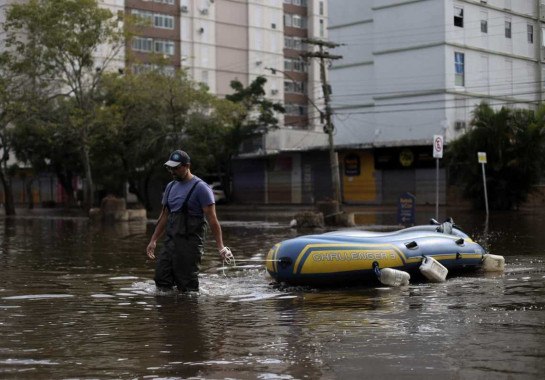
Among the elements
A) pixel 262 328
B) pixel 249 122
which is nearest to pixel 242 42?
pixel 249 122

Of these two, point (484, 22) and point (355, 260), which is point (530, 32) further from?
point (355, 260)

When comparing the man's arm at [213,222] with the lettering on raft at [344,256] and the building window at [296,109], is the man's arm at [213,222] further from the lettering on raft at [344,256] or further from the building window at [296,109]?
the building window at [296,109]

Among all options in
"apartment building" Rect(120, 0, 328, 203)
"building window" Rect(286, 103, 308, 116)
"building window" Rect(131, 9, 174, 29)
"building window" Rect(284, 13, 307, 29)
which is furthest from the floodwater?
"building window" Rect(284, 13, 307, 29)

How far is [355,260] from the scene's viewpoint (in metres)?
10.1

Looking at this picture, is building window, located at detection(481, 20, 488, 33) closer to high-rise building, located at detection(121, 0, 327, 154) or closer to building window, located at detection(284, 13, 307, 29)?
high-rise building, located at detection(121, 0, 327, 154)

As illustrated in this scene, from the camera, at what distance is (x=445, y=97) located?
163 feet

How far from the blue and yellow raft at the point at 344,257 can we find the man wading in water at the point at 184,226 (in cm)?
117

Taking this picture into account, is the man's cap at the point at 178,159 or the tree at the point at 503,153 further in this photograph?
the tree at the point at 503,153

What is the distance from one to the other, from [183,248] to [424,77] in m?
44.1


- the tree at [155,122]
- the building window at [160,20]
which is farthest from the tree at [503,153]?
the building window at [160,20]

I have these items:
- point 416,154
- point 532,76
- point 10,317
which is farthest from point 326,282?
point 532,76

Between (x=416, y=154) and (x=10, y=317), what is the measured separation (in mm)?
42115

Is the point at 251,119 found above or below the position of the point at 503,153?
above

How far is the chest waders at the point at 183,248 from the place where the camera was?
9352 millimetres
